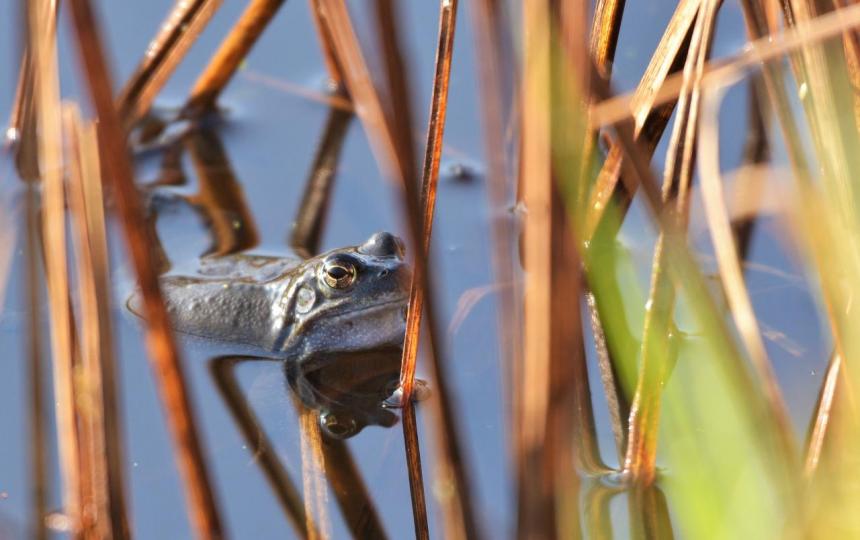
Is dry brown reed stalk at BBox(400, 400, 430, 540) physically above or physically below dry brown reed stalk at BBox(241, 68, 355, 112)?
below

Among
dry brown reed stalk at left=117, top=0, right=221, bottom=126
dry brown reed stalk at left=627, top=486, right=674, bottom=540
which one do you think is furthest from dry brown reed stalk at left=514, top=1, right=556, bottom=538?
dry brown reed stalk at left=117, top=0, right=221, bottom=126

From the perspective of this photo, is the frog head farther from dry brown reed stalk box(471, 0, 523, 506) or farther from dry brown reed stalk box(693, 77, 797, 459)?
dry brown reed stalk box(471, 0, 523, 506)

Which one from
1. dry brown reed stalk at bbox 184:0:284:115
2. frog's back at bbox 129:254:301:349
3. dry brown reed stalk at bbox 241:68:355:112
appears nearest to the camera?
frog's back at bbox 129:254:301:349

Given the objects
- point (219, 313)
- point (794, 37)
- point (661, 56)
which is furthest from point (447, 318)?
point (794, 37)

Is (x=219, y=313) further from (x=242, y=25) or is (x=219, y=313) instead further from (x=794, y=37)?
(x=794, y=37)

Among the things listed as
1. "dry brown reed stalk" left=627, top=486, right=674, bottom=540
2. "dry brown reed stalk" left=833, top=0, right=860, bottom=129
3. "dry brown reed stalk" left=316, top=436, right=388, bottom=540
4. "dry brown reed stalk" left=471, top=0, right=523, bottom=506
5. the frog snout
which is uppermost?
"dry brown reed stalk" left=833, top=0, right=860, bottom=129
